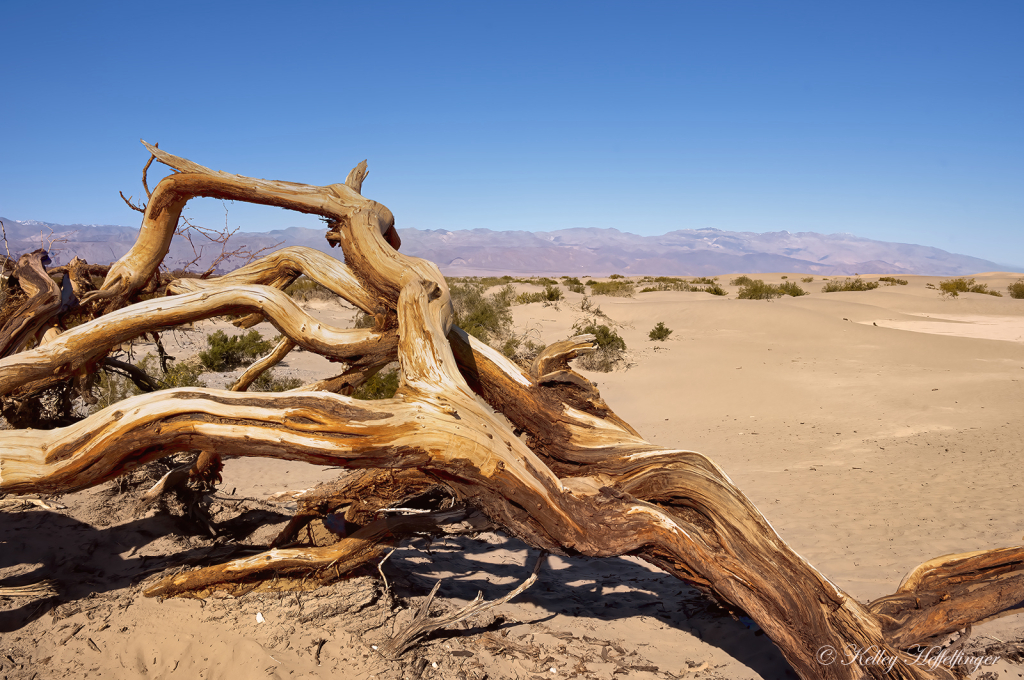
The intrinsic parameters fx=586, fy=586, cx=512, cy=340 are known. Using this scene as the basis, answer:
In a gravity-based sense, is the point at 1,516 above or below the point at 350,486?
below

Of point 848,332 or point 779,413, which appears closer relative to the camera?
point 779,413

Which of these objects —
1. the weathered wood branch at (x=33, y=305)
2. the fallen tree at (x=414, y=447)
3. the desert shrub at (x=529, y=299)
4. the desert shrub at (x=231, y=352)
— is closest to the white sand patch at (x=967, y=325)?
the desert shrub at (x=529, y=299)

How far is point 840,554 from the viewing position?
4.89 m

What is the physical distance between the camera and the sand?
125 inches

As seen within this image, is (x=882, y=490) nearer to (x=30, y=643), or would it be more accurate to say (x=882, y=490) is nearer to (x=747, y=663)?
(x=747, y=663)

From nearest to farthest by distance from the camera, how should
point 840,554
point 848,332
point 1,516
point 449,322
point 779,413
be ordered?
point 449,322 → point 1,516 → point 840,554 → point 779,413 → point 848,332

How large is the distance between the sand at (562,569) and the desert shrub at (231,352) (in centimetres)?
607

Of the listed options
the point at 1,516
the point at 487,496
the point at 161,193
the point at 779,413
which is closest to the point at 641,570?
the point at 487,496

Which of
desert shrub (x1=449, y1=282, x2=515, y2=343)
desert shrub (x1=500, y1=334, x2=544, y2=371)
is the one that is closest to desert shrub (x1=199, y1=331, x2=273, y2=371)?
desert shrub (x1=449, y1=282, x2=515, y2=343)

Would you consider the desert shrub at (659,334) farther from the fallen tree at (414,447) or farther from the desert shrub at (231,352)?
the fallen tree at (414,447)

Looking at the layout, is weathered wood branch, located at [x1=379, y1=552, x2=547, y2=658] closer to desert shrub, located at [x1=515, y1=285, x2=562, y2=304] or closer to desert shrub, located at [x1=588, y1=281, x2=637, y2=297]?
desert shrub, located at [x1=515, y1=285, x2=562, y2=304]

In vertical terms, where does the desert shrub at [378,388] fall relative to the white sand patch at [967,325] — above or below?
below

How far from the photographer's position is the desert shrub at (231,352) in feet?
40.1

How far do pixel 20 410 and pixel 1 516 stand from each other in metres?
0.80
